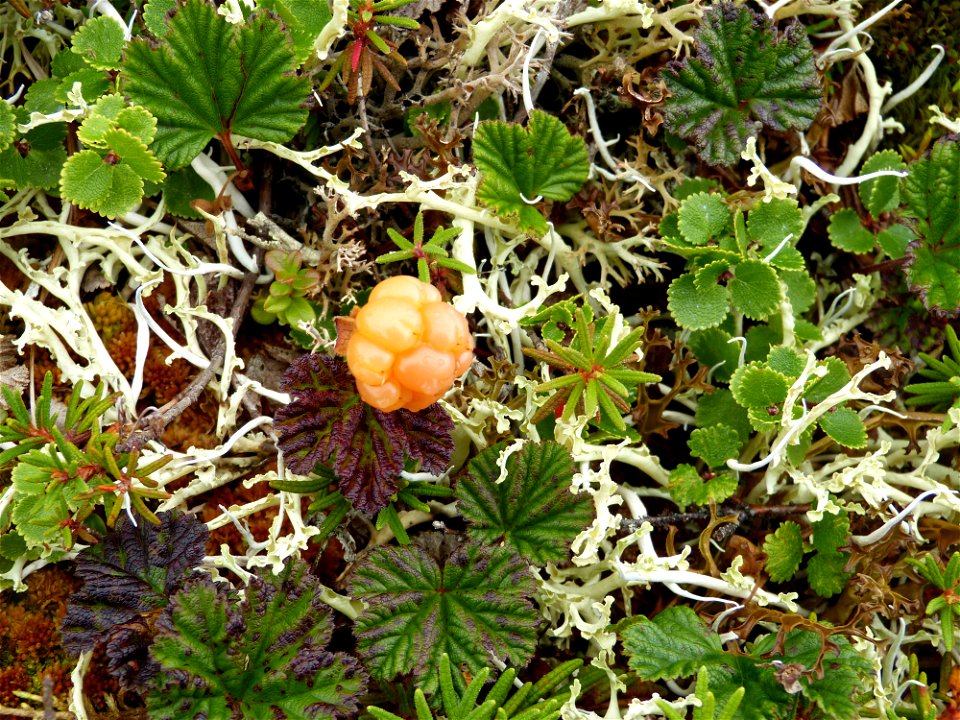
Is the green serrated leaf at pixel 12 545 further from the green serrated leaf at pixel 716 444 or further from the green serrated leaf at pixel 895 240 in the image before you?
the green serrated leaf at pixel 895 240

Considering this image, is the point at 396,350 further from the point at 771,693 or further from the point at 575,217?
the point at 771,693

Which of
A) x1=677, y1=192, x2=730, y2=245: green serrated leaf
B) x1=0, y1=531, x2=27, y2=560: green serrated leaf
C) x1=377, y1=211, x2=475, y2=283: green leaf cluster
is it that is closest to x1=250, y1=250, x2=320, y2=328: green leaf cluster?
x1=377, y1=211, x2=475, y2=283: green leaf cluster

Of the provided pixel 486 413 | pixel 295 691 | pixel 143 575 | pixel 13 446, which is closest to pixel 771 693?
pixel 486 413

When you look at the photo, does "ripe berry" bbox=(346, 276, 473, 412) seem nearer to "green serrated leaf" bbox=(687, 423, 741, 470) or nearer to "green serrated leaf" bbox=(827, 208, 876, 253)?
"green serrated leaf" bbox=(687, 423, 741, 470)

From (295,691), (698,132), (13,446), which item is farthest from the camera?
(698,132)

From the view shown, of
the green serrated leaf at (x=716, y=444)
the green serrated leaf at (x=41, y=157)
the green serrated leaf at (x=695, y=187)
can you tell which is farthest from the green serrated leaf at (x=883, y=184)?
the green serrated leaf at (x=41, y=157)
